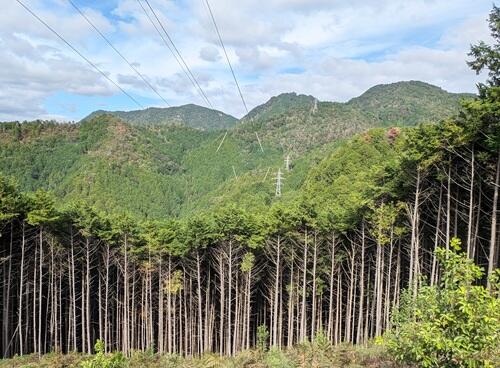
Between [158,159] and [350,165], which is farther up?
[158,159]

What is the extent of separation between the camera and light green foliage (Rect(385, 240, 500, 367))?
5.26 metres

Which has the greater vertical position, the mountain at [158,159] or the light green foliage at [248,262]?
the mountain at [158,159]

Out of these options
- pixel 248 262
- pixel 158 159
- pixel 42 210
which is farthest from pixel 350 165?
pixel 158 159

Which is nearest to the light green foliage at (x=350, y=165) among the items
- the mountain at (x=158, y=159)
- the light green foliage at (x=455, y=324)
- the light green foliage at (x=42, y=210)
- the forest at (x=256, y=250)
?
the forest at (x=256, y=250)

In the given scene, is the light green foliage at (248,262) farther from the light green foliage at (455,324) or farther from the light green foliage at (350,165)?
the light green foliage at (455,324)

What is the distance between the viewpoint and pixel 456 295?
18.5 feet

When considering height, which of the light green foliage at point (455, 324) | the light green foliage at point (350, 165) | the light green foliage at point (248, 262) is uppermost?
the light green foliage at point (350, 165)

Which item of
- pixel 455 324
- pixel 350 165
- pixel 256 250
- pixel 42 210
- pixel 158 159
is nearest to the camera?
pixel 455 324

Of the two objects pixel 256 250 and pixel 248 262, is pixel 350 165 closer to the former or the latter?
pixel 256 250

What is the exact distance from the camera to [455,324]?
5504 mm

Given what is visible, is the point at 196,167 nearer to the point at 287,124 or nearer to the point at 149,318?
the point at 287,124

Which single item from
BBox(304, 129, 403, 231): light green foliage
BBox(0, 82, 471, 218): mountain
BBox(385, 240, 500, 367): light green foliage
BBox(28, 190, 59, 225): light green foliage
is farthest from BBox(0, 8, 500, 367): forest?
BBox(0, 82, 471, 218): mountain

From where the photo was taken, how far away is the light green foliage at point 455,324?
5258 millimetres

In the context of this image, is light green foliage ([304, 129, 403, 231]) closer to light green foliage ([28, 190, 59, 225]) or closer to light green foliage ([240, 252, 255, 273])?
light green foliage ([240, 252, 255, 273])
